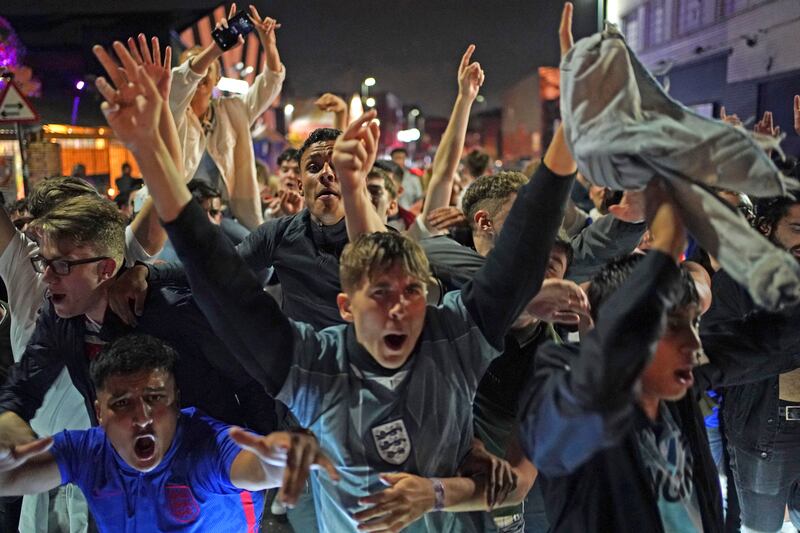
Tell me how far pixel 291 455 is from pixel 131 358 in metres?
0.85

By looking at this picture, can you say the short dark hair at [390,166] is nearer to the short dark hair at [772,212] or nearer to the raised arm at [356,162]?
the short dark hair at [772,212]

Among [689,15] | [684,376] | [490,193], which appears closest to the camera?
[684,376]

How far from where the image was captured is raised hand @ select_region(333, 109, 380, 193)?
79.0 inches

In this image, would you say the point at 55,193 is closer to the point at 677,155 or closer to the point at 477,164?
the point at 677,155

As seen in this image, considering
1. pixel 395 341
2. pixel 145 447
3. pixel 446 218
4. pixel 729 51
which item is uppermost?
pixel 729 51

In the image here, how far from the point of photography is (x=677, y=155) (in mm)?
1521

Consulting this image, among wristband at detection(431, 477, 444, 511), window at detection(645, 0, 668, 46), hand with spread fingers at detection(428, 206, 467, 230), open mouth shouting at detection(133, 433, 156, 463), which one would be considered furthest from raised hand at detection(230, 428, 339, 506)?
window at detection(645, 0, 668, 46)

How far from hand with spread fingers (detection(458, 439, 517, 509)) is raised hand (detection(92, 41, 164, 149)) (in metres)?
1.10

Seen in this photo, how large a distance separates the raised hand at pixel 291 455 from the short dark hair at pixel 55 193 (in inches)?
63.4

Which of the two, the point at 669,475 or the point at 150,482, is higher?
the point at 669,475

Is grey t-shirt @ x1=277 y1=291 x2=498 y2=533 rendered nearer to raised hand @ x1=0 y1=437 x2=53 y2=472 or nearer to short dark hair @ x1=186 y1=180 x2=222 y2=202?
raised hand @ x1=0 y1=437 x2=53 y2=472

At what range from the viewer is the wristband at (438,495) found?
181 cm

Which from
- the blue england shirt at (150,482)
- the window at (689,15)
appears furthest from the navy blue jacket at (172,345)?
the window at (689,15)

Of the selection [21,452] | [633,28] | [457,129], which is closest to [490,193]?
[457,129]
